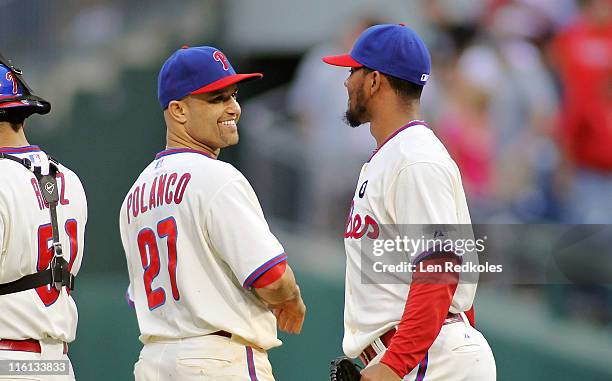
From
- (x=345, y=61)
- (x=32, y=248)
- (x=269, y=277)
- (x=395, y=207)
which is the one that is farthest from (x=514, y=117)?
(x=32, y=248)

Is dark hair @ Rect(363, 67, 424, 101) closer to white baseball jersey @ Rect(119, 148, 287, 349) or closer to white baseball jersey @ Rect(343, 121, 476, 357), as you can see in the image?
white baseball jersey @ Rect(343, 121, 476, 357)

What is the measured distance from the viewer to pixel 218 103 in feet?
13.1

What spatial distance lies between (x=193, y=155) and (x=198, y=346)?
0.67 metres

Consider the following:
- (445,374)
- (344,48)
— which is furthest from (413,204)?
(344,48)

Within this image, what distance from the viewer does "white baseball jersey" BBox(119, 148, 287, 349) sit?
3.69 metres

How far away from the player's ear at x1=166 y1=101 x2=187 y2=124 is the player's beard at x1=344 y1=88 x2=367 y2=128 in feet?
1.96

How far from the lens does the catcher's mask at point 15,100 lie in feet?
13.3

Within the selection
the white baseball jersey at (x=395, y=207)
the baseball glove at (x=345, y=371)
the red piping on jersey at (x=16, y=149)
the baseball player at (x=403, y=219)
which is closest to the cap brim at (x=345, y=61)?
the baseball player at (x=403, y=219)

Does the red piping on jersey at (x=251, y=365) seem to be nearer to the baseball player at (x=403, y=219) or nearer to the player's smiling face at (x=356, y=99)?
the baseball player at (x=403, y=219)

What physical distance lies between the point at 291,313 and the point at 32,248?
959mm

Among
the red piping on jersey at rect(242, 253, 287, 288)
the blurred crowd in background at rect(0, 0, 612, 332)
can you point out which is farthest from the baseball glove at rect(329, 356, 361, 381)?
the blurred crowd in background at rect(0, 0, 612, 332)

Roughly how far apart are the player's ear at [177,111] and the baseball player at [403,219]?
1.96ft

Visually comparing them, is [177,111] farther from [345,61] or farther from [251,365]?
[251,365]

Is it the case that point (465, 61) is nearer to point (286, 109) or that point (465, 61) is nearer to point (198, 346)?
point (286, 109)
